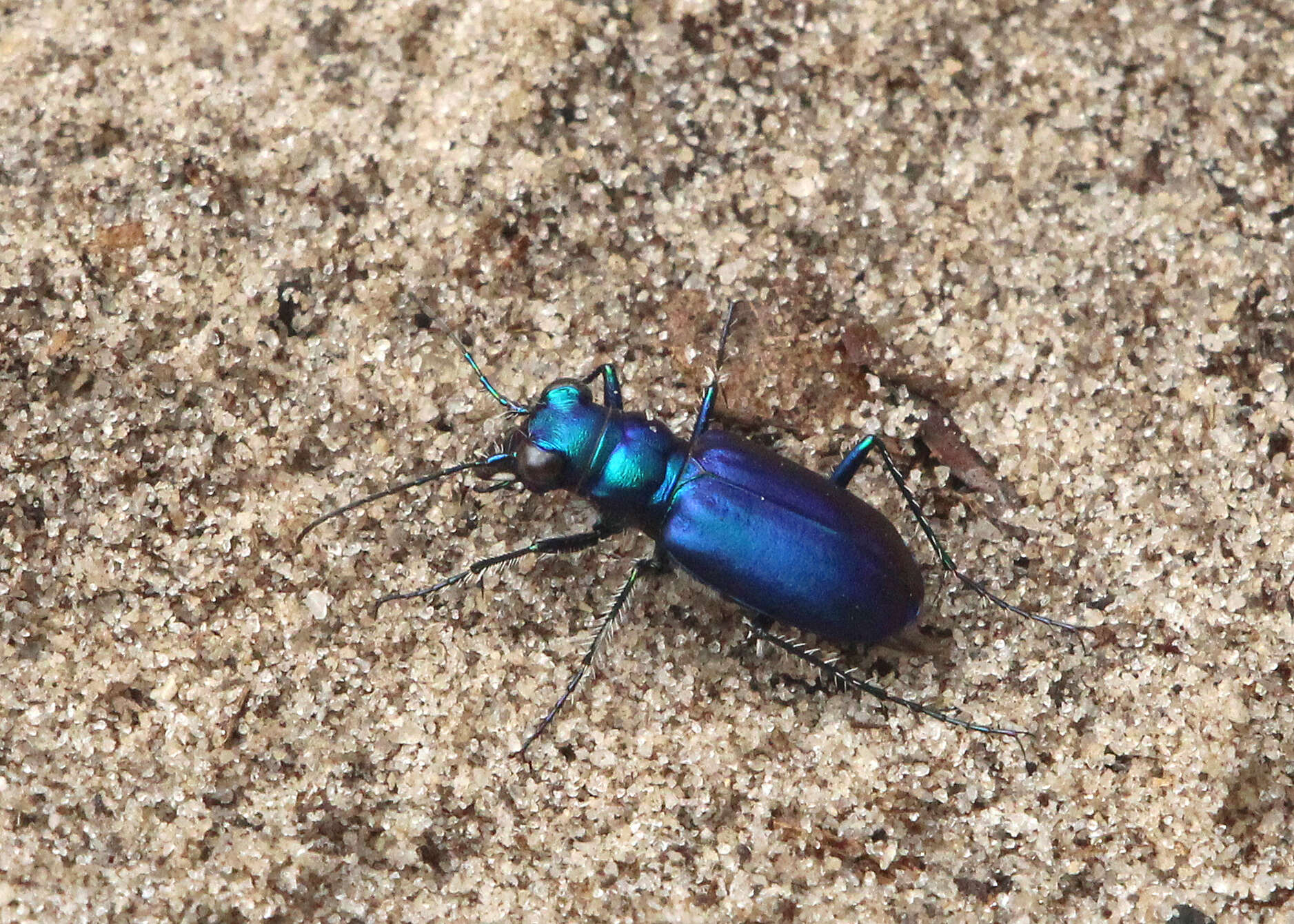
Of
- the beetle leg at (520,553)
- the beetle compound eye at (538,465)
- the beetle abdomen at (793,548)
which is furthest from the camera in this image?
the beetle leg at (520,553)

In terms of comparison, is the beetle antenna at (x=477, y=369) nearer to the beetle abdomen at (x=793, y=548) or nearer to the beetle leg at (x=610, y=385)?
the beetle leg at (x=610, y=385)

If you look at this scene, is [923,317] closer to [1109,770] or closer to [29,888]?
[1109,770]

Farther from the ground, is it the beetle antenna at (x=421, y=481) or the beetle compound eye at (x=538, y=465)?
the beetle compound eye at (x=538, y=465)

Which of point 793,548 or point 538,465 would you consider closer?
point 793,548

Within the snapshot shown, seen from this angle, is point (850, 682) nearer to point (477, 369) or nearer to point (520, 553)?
point (520, 553)

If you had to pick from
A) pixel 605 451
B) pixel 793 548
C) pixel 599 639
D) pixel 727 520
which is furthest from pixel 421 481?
pixel 793 548

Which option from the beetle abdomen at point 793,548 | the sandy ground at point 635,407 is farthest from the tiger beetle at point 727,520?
the sandy ground at point 635,407

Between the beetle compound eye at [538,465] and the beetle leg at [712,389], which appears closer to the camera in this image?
the beetle compound eye at [538,465]
